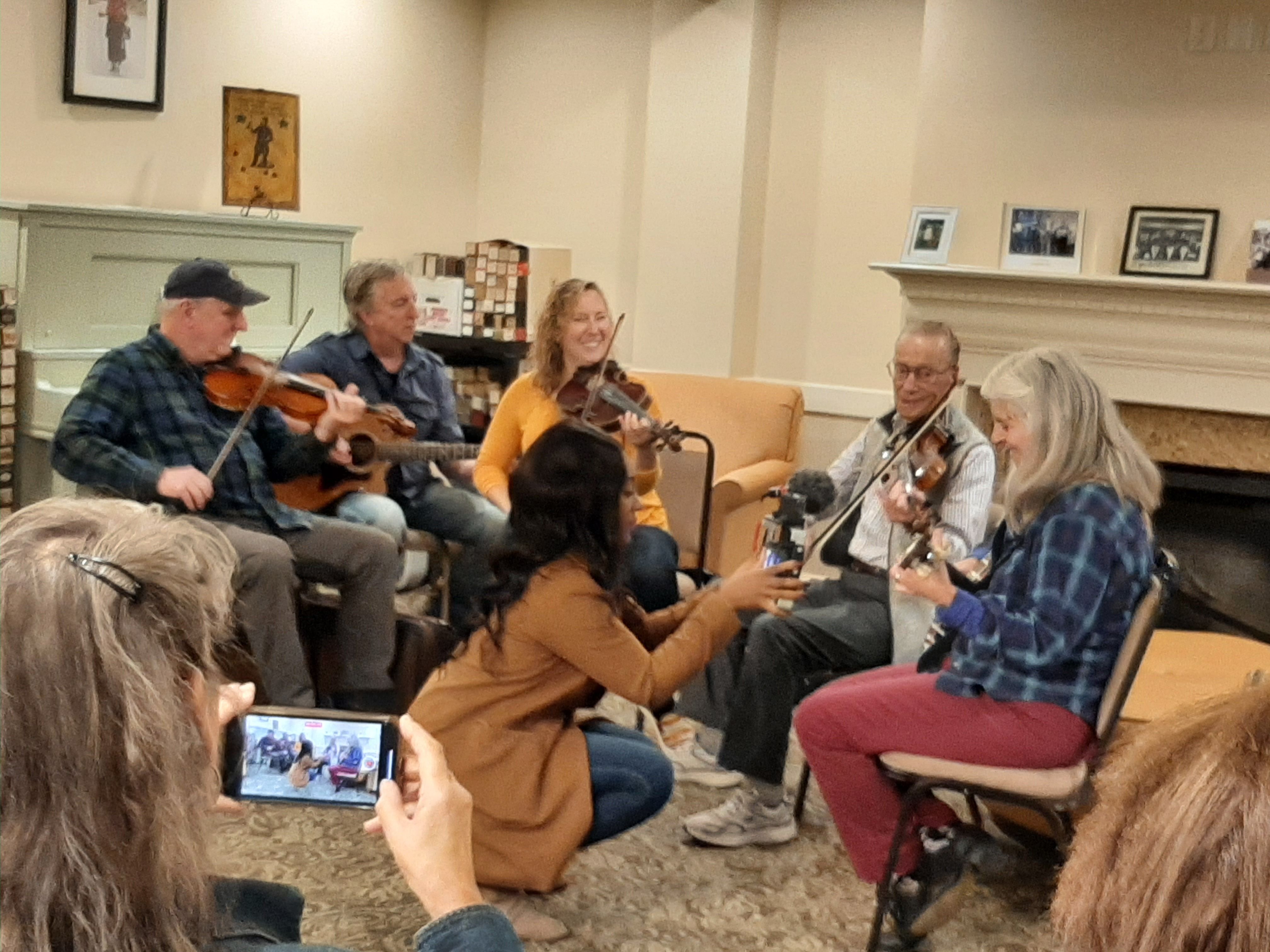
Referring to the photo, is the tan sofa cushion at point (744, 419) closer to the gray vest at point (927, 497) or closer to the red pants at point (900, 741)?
the gray vest at point (927, 497)

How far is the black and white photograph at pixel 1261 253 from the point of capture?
415cm

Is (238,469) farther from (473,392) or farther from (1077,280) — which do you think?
(1077,280)

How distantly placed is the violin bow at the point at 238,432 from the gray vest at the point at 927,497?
4.26ft

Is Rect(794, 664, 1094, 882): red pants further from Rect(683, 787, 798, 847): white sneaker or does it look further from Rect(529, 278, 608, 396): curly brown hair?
Rect(529, 278, 608, 396): curly brown hair

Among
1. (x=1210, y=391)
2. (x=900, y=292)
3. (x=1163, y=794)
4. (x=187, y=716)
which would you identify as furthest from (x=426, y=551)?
(x=1163, y=794)

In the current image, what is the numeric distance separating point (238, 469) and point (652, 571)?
101cm

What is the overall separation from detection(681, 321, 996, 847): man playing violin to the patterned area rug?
0.35ft

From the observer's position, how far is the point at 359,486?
3732 millimetres

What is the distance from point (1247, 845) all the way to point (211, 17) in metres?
4.88

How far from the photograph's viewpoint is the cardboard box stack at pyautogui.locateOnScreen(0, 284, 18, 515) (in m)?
4.22

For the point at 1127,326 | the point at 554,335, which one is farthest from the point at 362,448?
the point at 1127,326

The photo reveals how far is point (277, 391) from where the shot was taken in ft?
11.4

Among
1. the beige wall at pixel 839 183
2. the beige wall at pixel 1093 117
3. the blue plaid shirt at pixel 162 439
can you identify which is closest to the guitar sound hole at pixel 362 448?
the blue plaid shirt at pixel 162 439

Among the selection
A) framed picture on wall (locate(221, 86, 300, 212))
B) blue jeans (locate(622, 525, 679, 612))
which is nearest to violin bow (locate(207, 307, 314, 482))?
blue jeans (locate(622, 525, 679, 612))
